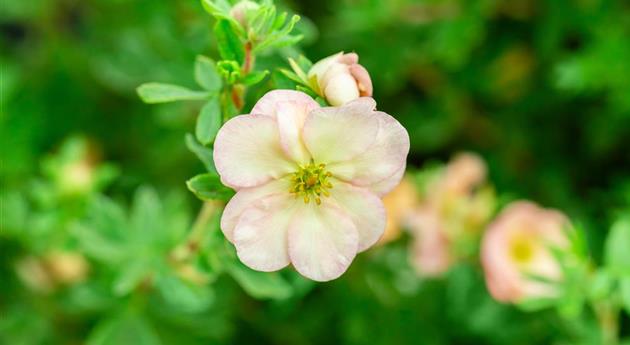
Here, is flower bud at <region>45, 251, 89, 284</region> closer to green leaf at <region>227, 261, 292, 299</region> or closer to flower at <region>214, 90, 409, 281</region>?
green leaf at <region>227, 261, 292, 299</region>

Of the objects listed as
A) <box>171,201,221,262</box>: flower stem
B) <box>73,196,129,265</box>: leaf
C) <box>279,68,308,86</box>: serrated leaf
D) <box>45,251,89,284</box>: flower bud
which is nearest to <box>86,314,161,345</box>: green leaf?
<box>73,196,129,265</box>: leaf

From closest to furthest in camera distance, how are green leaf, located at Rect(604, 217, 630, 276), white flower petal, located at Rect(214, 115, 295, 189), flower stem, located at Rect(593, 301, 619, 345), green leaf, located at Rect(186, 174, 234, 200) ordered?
white flower petal, located at Rect(214, 115, 295, 189) → green leaf, located at Rect(186, 174, 234, 200) → green leaf, located at Rect(604, 217, 630, 276) → flower stem, located at Rect(593, 301, 619, 345)

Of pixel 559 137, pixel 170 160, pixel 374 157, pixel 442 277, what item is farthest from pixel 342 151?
pixel 559 137

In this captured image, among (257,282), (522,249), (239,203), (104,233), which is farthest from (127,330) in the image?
(522,249)

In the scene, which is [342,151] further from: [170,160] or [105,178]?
[170,160]

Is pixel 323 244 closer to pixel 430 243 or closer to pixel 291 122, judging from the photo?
pixel 291 122

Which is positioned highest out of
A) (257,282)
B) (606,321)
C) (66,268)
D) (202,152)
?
(202,152)
